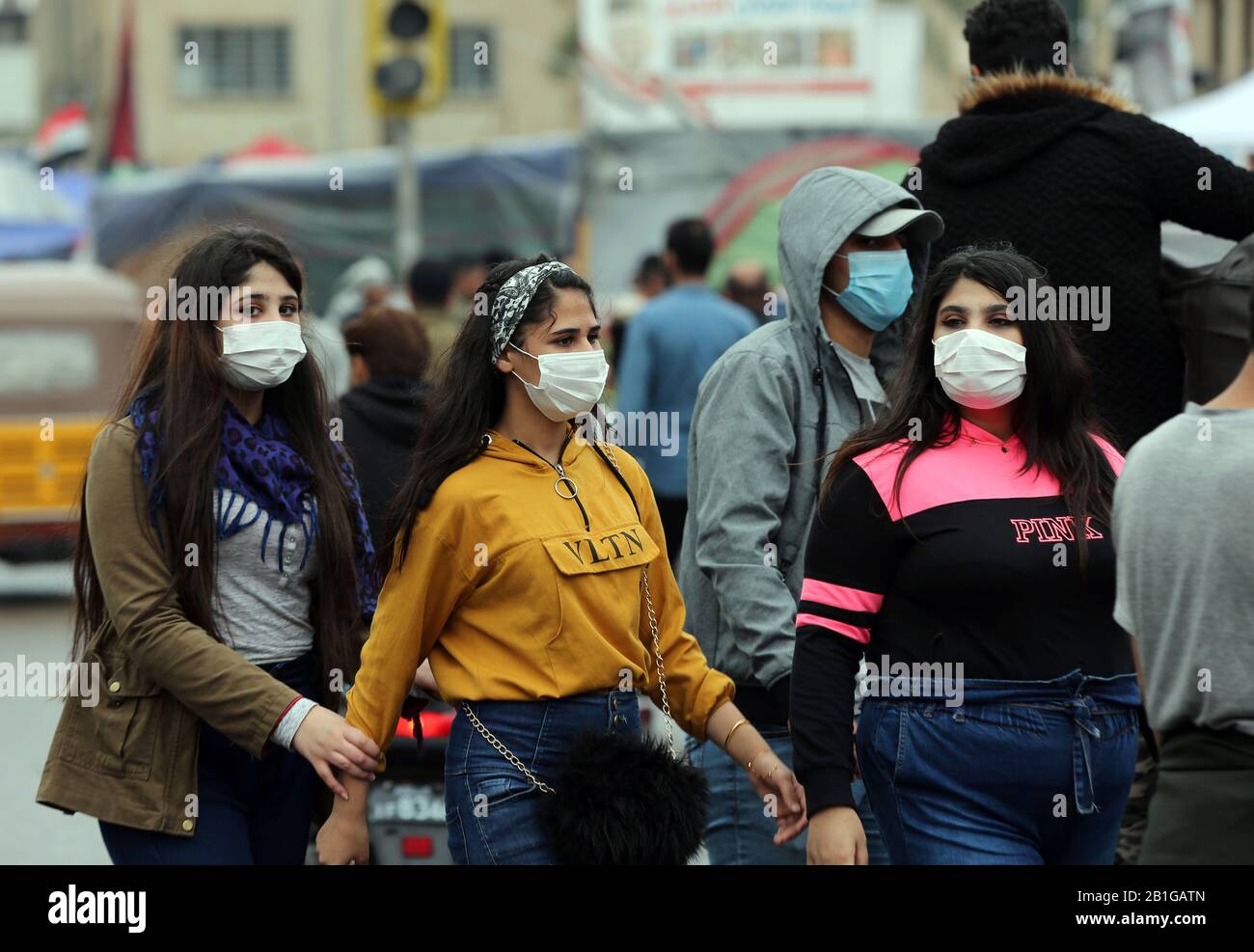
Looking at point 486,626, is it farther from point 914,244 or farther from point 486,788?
point 914,244

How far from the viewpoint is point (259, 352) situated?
4.30 m

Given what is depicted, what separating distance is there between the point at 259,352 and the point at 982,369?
1.55 metres

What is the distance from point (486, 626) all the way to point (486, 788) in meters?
0.32

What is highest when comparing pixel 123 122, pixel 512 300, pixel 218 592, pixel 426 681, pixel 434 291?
pixel 123 122

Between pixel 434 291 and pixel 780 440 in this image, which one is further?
pixel 434 291

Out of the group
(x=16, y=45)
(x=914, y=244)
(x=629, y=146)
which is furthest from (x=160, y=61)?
(x=914, y=244)

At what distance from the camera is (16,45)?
220 feet

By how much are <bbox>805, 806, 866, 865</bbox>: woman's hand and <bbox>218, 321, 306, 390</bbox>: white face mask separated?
1.53 m

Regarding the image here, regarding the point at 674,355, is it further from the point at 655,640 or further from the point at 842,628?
the point at 842,628

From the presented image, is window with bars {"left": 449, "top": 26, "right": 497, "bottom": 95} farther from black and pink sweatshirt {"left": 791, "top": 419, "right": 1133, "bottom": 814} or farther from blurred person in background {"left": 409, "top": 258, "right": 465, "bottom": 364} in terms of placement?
black and pink sweatshirt {"left": 791, "top": 419, "right": 1133, "bottom": 814}

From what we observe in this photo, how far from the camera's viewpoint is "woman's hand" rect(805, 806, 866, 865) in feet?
12.4

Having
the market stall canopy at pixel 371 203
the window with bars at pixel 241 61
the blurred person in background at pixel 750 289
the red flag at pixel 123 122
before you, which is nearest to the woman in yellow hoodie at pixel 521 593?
the blurred person in background at pixel 750 289

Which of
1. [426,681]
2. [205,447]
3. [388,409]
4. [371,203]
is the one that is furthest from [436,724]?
[371,203]
